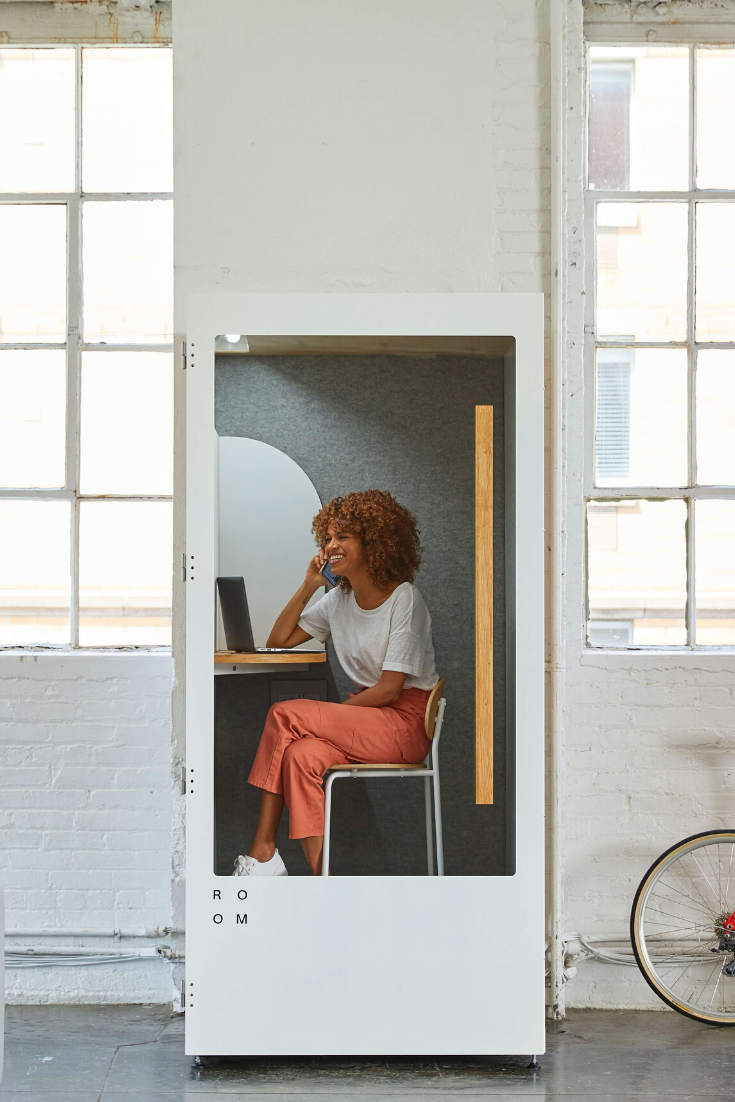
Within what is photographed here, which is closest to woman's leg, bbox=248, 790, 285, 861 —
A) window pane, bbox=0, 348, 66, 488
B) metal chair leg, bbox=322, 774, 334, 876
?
metal chair leg, bbox=322, 774, 334, 876

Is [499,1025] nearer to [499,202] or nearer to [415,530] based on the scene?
[415,530]

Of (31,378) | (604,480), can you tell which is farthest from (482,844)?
(31,378)

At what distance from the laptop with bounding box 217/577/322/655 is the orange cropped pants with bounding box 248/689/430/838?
0.18 m

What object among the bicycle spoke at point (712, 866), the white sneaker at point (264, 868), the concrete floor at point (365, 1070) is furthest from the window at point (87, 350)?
the bicycle spoke at point (712, 866)

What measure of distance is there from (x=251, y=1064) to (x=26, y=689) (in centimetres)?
137

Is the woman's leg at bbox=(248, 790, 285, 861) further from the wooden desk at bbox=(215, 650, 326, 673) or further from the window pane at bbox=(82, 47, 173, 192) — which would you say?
the window pane at bbox=(82, 47, 173, 192)

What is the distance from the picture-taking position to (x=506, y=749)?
246cm

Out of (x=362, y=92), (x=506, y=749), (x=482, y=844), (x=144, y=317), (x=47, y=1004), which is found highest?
(x=362, y=92)

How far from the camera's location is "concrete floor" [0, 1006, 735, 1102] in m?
2.34

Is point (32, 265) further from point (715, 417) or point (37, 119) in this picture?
point (715, 417)

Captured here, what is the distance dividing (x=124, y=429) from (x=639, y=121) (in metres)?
2.10

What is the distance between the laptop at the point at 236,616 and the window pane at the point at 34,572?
96 cm

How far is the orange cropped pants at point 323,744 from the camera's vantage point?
241 cm

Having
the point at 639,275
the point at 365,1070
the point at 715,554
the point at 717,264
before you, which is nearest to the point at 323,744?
the point at 365,1070
